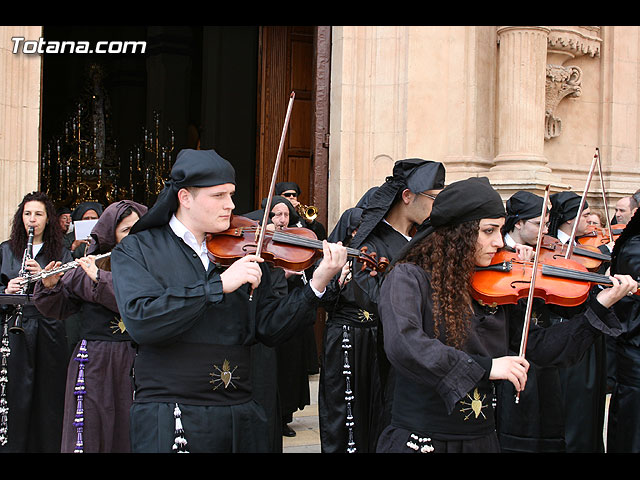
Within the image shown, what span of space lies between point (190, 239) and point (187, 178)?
0.25 metres

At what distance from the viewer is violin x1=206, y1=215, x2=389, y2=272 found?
10.8 feet

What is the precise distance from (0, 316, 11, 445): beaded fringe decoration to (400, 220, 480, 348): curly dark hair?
359cm

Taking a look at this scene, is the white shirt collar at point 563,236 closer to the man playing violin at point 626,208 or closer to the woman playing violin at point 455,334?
the man playing violin at point 626,208

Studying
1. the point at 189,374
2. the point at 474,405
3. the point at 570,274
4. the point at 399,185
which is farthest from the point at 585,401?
the point at 189,374

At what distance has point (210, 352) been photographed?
9.91ft

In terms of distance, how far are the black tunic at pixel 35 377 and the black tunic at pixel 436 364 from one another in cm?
338

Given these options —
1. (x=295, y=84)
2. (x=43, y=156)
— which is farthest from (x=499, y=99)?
(x=43, y=156)

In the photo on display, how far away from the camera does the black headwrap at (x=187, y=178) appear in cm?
314

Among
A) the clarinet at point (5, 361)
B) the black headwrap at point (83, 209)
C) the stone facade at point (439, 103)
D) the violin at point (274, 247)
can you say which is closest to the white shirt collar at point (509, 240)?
the violin at point (274, 247)

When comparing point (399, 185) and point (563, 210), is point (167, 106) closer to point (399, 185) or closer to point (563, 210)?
point (563, 210)

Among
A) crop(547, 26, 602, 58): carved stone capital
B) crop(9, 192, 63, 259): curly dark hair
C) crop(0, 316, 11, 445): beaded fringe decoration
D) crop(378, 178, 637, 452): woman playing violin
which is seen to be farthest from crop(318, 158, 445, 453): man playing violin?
crop(547, 26, 602, 58): carved stone capital

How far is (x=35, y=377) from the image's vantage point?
5.73m
